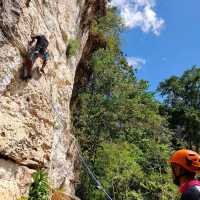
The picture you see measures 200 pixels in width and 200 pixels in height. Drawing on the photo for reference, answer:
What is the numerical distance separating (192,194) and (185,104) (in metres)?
41.6

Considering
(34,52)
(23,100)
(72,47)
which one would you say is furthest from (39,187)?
(72,47)

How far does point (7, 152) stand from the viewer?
1045cm

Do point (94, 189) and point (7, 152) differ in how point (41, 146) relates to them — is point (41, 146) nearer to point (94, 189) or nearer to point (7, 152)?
point (7, 152)

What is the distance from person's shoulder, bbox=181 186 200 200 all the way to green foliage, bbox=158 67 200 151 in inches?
1483

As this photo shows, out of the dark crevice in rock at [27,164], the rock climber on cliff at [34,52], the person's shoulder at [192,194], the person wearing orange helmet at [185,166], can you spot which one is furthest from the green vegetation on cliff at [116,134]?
the person's shoulder at [192,194]

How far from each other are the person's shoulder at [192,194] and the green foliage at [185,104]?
37.7m

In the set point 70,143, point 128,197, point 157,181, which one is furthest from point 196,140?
point 70,143

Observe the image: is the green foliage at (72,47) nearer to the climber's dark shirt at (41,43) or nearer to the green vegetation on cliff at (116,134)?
the climber's dark shirt at (41,43)

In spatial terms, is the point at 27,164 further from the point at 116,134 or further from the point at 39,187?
the point at 116,134

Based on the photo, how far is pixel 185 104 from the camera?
43500 millimetres

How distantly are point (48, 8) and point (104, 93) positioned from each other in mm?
14841

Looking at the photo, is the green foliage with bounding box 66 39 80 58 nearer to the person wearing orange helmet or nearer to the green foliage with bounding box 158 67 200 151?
the person wearing orange helmet

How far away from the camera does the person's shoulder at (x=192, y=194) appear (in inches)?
109

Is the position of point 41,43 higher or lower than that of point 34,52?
higher
